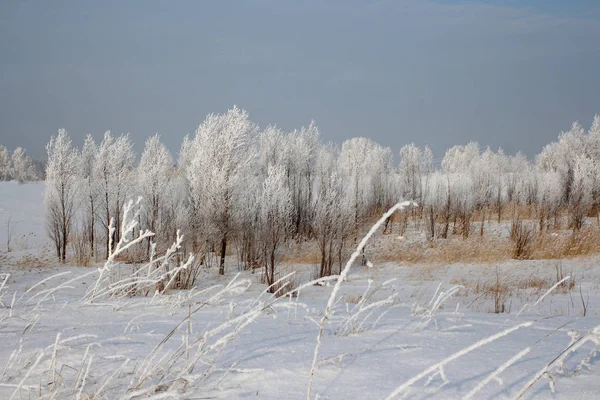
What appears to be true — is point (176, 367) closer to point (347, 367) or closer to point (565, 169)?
point (347, 367)

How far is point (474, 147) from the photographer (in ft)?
170

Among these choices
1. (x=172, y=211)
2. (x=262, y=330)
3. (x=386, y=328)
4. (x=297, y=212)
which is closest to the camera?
(x=262, y=330)

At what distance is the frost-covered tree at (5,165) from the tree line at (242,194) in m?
57.3

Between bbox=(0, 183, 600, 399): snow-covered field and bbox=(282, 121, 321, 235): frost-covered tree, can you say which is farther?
bbox=(282, 121, 321, 235): frost-covered tree

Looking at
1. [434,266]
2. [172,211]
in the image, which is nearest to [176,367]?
[172,211]

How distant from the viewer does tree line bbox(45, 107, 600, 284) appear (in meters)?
15.6

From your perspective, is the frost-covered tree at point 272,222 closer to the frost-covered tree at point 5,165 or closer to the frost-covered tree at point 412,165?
the frost-covered tree at point 412,165

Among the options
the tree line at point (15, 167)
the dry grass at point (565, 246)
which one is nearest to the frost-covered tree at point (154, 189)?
the dry grass at point (565, 246)

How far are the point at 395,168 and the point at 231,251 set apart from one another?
23.0 m

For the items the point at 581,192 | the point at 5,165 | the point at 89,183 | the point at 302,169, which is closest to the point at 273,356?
the point at 89,183

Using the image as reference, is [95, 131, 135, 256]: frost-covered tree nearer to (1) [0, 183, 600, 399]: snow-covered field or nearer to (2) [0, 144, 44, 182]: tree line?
(1) [0, 183, 600, 399]: snow-covered field

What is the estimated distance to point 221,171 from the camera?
16.5m

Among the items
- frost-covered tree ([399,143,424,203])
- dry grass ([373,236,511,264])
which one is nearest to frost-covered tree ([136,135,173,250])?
dry grass ([373,236,511,264])

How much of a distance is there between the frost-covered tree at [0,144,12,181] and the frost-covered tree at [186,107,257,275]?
66347 millimetres
